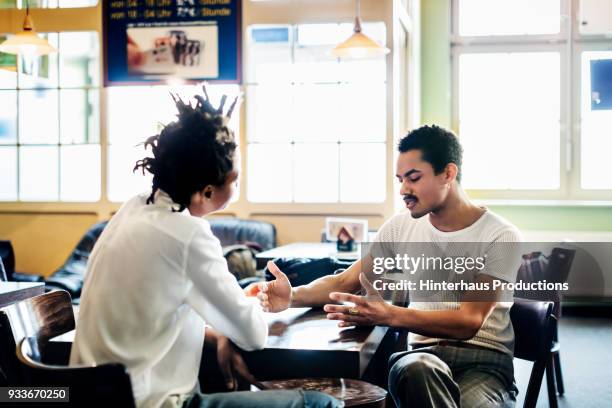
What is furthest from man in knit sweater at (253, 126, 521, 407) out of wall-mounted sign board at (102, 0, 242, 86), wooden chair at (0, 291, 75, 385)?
wall-mounted sign board at (102, 0, 242, 86)

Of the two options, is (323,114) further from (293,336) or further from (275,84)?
(293,336)

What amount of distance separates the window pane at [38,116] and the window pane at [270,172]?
1.69 m

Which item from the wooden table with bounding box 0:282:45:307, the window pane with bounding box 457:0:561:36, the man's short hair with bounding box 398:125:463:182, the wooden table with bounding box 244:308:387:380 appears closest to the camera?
the wooden table with bounding box 244:308:387:380

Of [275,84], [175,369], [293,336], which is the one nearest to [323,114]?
[275,84]

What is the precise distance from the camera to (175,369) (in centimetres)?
161

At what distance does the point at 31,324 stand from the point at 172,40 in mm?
4477

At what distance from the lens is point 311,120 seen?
6.18 meters

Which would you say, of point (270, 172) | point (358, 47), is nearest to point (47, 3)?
point (270, 172)

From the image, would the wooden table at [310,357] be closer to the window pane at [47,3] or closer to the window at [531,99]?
the window pane at [47,3]

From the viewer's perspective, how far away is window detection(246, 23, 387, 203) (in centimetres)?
606

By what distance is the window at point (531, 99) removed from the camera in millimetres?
6926

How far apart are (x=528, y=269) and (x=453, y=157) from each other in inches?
59.9

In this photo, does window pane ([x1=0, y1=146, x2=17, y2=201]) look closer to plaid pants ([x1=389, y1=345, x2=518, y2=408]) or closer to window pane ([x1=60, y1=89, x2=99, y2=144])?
window pane ([x1=60, y1=89, x2=99, y2=144])

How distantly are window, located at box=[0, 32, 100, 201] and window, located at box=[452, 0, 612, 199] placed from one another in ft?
10.8
